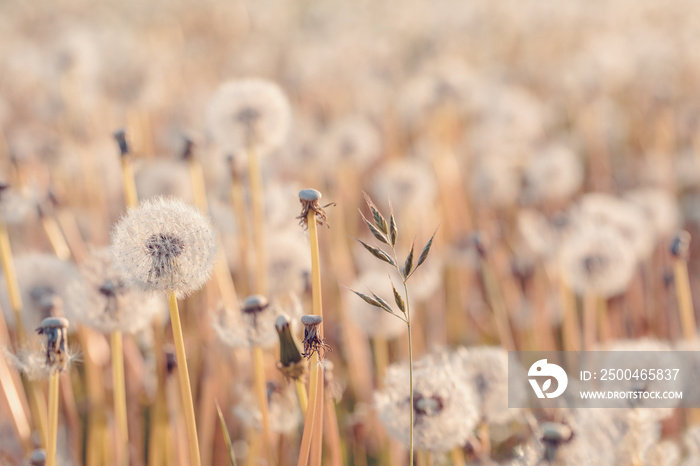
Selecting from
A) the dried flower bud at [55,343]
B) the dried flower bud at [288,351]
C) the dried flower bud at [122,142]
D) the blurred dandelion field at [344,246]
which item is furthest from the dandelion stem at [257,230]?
the dried flower bud at [55,343]

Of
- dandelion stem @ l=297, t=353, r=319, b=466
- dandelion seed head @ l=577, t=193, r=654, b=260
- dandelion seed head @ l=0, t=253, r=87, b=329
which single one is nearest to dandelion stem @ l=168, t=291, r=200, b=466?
dandelion stem @ l=297, t=353, r=319, b=466

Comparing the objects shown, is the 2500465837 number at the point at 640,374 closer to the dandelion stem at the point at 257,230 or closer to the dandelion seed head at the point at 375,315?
the dandelion seed head at the point at 375,315

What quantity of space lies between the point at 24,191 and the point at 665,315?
3.06 metres

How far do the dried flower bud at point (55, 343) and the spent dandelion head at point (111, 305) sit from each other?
1.29 ft

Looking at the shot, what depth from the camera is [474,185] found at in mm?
4234

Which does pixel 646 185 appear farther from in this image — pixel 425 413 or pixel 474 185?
pixel 425 413

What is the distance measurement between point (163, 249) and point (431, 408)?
2.59ft

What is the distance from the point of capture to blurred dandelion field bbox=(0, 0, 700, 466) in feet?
4.97

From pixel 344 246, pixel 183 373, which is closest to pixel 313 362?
pixel 183 373

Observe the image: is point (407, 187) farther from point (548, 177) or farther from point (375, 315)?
point (375, 315)

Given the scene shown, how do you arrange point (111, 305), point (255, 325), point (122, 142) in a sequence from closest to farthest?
point (255, 325) → point (111, 305) → point (122, 142)

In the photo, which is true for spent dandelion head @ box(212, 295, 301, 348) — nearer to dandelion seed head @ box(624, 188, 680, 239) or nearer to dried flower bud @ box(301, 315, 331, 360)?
dried flower bud @ box(301, 315, 331, 360)

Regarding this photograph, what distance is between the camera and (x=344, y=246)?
3.74 meters

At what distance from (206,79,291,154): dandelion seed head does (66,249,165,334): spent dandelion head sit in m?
0.79
